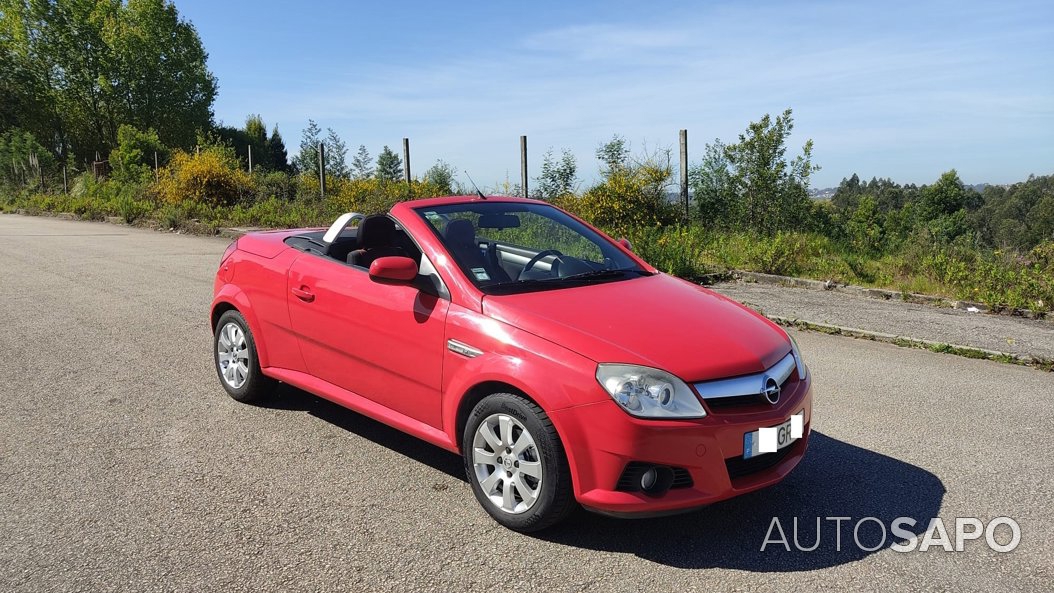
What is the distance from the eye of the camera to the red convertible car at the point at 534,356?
10.4ft

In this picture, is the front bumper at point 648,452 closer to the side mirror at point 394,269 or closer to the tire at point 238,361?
the side mirror at point 394,269

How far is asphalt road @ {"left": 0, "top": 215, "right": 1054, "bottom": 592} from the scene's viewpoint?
3094 millimetres

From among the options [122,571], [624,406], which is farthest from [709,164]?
[122,571]

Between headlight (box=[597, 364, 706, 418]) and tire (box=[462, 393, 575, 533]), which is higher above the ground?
headlight (box=[597, 364, 706, 418])

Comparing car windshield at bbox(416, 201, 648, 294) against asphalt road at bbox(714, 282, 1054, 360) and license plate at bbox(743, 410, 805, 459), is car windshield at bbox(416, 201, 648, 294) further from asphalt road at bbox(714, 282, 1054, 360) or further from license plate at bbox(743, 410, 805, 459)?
asphalt road at bbox(714, 282, 1054, 360)

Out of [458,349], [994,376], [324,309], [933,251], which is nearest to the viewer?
[458,349]

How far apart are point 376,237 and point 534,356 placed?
1692 millimetres

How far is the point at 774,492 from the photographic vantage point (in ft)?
13.0

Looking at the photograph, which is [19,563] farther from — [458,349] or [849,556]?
[849,556]

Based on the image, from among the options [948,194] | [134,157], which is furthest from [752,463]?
[948,194]

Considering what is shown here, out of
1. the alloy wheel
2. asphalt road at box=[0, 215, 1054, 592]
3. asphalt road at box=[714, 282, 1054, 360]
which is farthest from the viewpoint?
asphalt road at box=[714, 282, 1054, 360]

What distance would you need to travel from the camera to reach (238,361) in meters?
5.31

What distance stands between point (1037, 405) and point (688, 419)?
3.90m

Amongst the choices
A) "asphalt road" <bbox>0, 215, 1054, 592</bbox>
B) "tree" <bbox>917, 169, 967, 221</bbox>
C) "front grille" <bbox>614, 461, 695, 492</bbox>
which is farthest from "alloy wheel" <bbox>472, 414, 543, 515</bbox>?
"tree" <bbox>917, 169, 967, 221</bbox>
